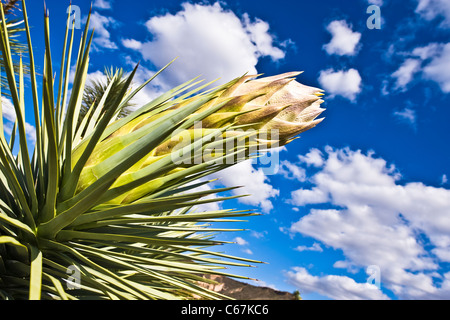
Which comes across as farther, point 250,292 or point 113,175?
point 250,292

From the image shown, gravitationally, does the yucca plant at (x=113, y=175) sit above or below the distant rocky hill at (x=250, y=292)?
above

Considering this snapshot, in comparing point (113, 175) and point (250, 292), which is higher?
point (113, 175)

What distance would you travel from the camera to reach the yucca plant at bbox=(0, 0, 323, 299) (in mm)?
932

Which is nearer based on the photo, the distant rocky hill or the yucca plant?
the yucca plant

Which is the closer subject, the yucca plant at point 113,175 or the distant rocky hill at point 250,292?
the yucca plant at point 113,175

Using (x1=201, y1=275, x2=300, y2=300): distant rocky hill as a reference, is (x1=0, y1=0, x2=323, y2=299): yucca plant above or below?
above

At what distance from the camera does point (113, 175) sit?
854mm

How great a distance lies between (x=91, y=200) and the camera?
2.96ft

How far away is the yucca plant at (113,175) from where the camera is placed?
0.93 metres
